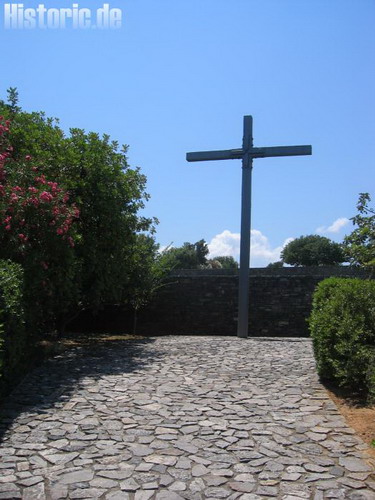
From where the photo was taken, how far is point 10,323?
5727mm

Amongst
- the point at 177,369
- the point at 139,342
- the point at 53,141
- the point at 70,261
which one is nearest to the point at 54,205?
the point at 70,261

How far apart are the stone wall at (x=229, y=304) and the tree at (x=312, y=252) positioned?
105 feet

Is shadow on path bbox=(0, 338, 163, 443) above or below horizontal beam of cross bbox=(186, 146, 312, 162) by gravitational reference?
below

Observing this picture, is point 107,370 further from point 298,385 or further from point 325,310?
point 325,310

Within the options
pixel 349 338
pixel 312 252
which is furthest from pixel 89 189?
pixel 312 252

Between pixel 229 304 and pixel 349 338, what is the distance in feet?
27.7

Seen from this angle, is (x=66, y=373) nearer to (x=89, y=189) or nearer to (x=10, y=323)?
(x=10, y=323)

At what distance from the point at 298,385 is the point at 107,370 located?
3.10 meters

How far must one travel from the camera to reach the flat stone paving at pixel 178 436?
146 inches

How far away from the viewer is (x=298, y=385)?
6.80 metres

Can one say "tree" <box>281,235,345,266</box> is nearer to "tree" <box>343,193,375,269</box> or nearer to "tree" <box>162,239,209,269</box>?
"tree" <box>162,239,209,269</box>

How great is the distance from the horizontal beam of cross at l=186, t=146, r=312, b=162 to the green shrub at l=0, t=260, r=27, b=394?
23.8 feet

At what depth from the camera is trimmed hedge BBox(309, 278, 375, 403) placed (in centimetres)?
604

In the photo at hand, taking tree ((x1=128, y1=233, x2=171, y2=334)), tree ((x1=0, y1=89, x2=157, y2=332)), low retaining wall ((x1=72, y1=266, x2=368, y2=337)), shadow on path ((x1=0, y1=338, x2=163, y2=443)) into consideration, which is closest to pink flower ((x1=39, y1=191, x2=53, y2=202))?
tree ((x1=0, y1=89, x2=157, y2=332))
